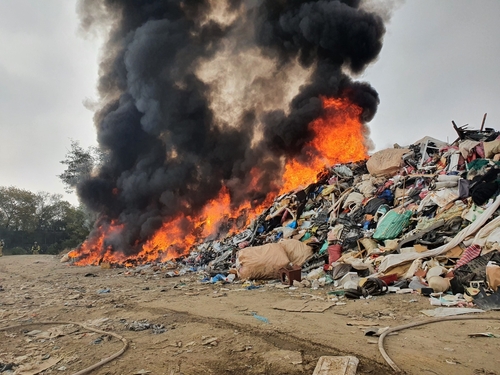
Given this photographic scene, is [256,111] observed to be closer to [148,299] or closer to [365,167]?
[365,167]

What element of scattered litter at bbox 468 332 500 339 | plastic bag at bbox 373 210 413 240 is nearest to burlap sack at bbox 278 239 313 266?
plastic bag at bbox 373 210 413 240

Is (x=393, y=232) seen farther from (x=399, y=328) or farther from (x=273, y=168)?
(x=273, y=168)

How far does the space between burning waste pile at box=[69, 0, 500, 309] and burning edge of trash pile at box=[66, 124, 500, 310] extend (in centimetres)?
3

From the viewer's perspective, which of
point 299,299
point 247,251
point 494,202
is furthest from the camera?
point 247,251

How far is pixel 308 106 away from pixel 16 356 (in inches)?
637

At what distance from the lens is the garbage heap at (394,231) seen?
17.9ft

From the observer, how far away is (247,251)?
8391 mm

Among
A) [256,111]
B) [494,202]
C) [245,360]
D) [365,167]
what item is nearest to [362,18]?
[256,111]

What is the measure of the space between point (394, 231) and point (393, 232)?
0.04m

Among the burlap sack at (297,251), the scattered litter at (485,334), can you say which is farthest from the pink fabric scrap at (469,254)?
the burlap sack at (297,251)

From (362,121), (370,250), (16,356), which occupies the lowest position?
(16,356)

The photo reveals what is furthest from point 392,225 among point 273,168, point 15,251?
point 15,251

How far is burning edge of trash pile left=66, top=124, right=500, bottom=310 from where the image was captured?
5.43 meters

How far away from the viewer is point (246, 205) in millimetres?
16922
